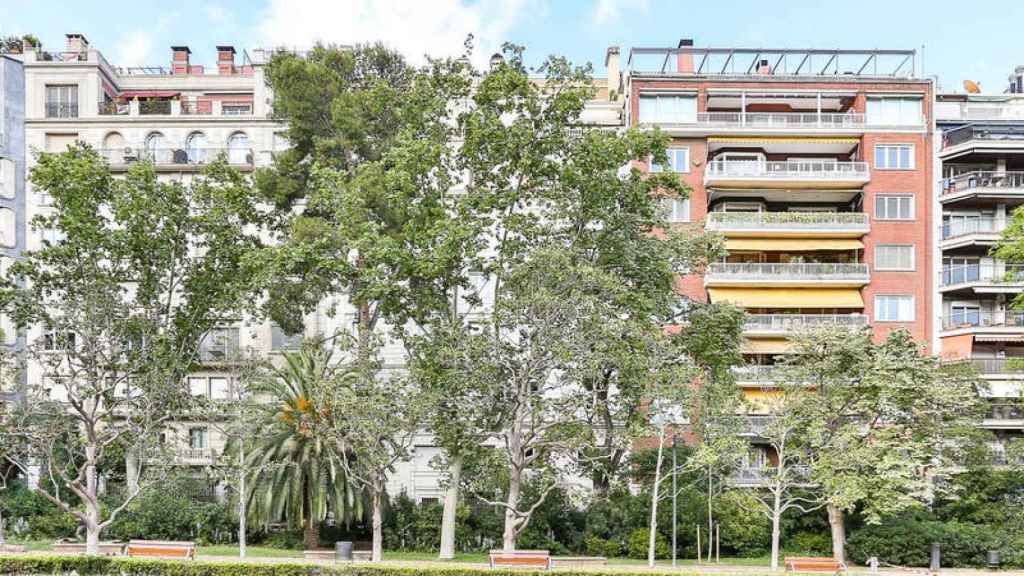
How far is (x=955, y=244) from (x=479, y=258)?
81.9 feet

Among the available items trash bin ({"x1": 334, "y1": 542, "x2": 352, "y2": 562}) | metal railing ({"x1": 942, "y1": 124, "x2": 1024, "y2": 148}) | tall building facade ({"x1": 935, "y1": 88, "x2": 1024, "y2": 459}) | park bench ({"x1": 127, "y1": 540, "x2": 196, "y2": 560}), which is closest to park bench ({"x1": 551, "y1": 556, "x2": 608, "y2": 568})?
trash bin ({"x1": 334, "y1": 542, "x2": 352, "y2": 562})

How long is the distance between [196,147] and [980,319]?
39018 millimetres

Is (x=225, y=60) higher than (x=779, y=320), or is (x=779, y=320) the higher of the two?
(x=225, y=60)

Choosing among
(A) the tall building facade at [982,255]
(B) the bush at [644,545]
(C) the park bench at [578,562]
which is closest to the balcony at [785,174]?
(A) the tall building facade at [982,255]

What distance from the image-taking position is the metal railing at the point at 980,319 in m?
40.8

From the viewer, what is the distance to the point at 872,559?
96.9ft

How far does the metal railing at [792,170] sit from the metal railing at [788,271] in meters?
4.14

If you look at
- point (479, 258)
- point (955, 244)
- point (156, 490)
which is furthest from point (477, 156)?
point (955, 244)

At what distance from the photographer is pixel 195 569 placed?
22469 mm

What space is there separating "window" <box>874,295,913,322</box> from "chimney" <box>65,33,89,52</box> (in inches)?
1612

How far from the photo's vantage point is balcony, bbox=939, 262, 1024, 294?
40.3 metres

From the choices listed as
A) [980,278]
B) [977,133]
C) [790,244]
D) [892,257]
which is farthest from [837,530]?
[977,133]

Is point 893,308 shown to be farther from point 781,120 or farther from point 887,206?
point 781,120

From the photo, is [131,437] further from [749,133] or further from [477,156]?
[749,133]
